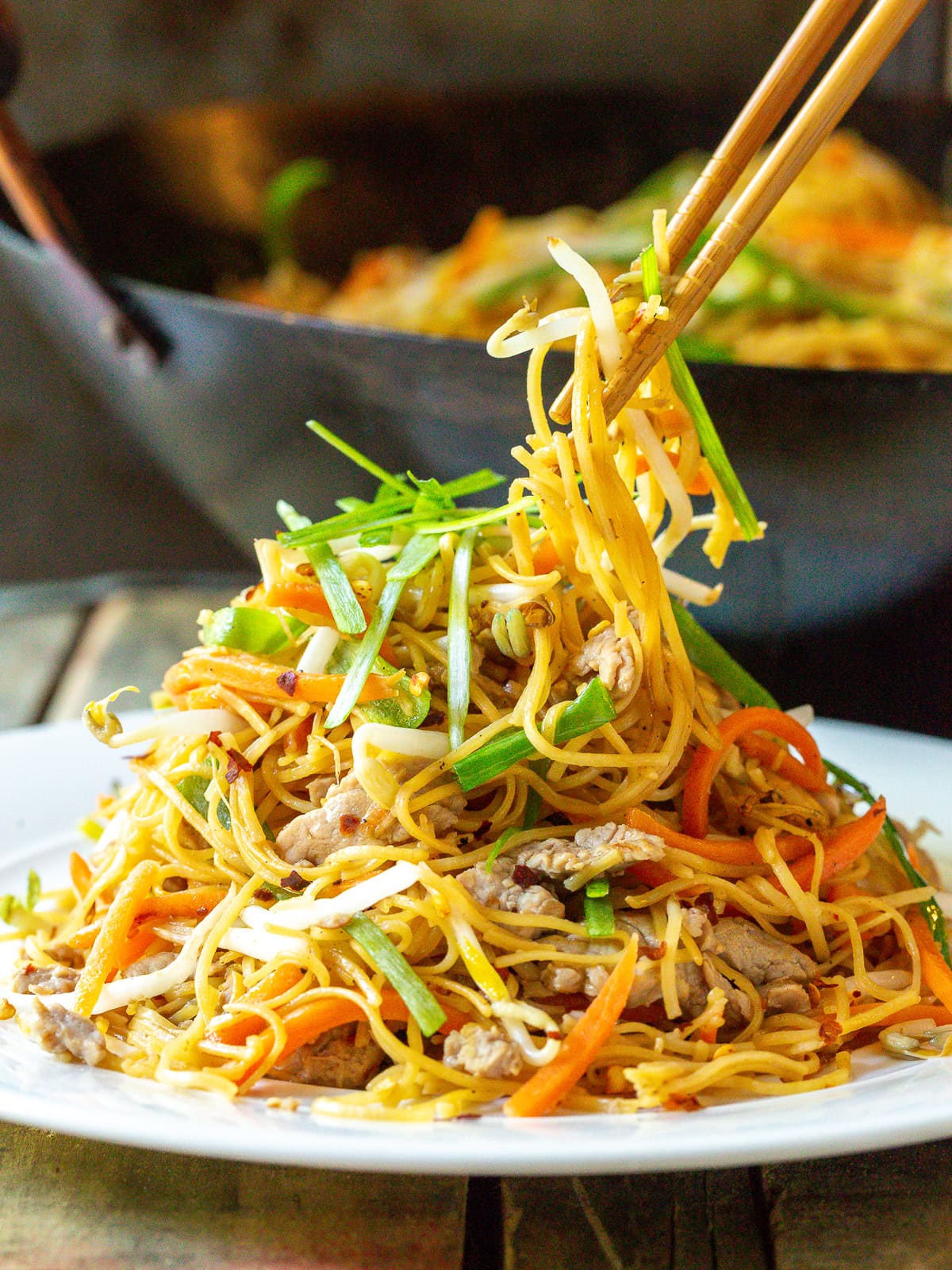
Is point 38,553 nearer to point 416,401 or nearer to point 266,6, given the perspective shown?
point 266,6

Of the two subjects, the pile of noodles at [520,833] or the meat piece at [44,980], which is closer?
the pile of noodles at [520,833]

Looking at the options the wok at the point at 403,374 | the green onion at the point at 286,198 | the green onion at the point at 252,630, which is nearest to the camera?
the green onion at the point at 252,630

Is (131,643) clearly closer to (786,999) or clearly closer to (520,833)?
(520,833)

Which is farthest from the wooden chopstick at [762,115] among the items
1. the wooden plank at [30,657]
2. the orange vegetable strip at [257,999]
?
the wooden plank at [30,657]

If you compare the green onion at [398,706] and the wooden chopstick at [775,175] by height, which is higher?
the wooden chopstick at [775,175]

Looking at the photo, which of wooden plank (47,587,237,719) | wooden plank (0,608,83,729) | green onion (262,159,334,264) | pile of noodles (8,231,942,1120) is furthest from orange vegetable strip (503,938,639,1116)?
green onion (262,159,334,264)

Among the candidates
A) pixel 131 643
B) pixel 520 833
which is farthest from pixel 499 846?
pixel 131 643

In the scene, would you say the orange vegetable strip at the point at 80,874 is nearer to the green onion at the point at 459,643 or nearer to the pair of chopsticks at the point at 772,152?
the green onion at the point at 459,643
